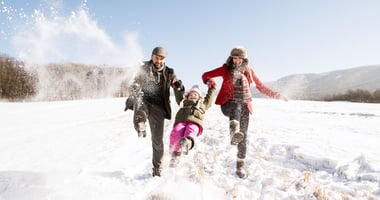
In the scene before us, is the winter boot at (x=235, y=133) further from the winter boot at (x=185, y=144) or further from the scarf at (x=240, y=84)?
the winter boot at (x=185, y=144)

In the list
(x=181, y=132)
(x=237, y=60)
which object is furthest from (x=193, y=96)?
(x=237, y=60)

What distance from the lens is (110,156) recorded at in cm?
636

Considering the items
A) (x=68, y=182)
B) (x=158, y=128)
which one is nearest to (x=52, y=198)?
(x=68, y=182)

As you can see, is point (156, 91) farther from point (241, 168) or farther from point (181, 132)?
point (241, 168)

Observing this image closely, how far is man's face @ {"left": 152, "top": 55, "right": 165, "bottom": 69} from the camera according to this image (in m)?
4.68

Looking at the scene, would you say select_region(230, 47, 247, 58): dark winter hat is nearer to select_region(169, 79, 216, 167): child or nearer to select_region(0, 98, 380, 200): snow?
select_region(169, 79, 216, 167): child

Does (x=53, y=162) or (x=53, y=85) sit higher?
(x=53, y=85)

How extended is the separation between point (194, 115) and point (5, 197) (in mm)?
3048

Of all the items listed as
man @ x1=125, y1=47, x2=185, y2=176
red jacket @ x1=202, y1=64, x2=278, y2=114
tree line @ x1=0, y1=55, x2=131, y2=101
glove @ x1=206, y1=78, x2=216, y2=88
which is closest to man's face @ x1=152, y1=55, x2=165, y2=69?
man @ x1=125, y1=47, x2=185, y2=176

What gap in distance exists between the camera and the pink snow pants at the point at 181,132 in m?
4.73

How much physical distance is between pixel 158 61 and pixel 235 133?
65.5 inches

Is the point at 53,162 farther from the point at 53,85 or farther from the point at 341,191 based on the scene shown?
the point at 53,85

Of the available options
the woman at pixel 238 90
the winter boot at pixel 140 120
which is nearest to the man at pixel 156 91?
the winter boot at pixel 140 120

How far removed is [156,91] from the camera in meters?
4.88
